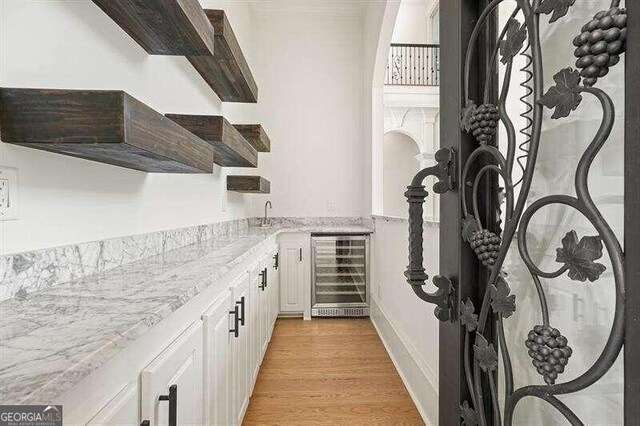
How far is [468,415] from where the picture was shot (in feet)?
2.45

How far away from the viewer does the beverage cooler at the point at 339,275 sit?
12.0 ft

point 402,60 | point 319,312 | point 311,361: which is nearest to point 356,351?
point 311,361

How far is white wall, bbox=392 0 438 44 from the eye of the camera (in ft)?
22.7

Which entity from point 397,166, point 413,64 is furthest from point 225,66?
point 397,166

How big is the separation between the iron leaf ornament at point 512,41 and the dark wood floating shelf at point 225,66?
126cm

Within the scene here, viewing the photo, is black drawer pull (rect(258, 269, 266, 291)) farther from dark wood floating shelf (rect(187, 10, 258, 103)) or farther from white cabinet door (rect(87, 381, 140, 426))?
white cabinet door (rect(87, 381, 140, 426))

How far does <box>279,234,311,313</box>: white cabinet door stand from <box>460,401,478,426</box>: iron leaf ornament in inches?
116

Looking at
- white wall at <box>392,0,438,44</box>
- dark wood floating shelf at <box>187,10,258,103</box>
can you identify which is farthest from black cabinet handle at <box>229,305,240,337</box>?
white wall at <box>392,0,438,44</box>

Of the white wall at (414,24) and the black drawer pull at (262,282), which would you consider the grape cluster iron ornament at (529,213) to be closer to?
the black drawer pull at (262,282)

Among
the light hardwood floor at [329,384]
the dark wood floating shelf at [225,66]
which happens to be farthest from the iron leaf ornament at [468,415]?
the dark wood floating shelf at [225,66]

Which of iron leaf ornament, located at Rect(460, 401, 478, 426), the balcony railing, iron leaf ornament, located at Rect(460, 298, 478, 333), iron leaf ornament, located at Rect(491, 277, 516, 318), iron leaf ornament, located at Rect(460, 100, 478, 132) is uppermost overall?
the balcony railing

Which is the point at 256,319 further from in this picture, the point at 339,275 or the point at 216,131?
the point at 339,275

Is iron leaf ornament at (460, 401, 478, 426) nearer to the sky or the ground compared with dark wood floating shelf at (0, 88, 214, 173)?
nearer to the ground

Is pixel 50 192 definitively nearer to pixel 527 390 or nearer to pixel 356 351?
pixel 527 390
